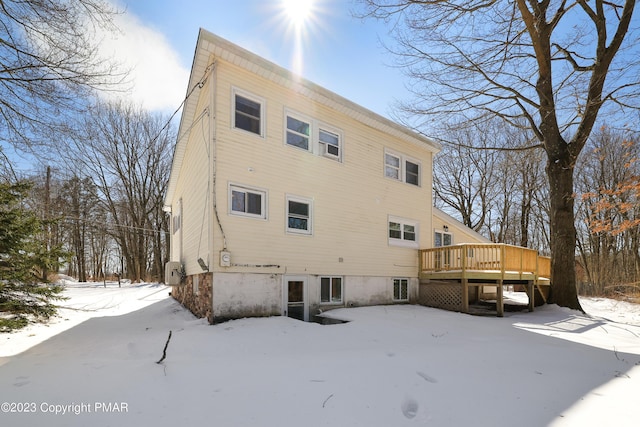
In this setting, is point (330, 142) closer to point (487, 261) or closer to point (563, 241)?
point (487, 261)

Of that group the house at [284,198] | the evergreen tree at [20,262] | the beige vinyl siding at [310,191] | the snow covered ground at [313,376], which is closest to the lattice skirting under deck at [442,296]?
the house at [284,198]

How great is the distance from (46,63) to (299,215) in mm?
6192

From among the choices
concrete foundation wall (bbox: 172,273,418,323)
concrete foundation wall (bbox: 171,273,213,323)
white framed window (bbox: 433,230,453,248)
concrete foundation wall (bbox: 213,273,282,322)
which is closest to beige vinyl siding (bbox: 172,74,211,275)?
concrete foundation wall (bbox: 171,273,213,323)

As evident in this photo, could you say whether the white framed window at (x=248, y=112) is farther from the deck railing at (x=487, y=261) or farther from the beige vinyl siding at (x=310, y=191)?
the deck railing at (x=487, y=261)

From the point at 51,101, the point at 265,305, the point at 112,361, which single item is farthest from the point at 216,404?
the point at 51,101

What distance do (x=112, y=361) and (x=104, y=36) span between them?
583cm

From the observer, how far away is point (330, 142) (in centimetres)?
1051

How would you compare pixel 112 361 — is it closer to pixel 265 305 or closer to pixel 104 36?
pixel 265 305

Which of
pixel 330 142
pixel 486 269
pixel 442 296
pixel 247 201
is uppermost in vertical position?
pixel 330 142

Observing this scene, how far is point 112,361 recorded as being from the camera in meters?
4.79

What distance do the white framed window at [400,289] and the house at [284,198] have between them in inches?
1.7

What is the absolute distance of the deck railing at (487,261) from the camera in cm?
1055

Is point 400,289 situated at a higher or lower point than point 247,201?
lower

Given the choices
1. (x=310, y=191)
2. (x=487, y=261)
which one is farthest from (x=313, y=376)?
Result: (x=487, y=261)
